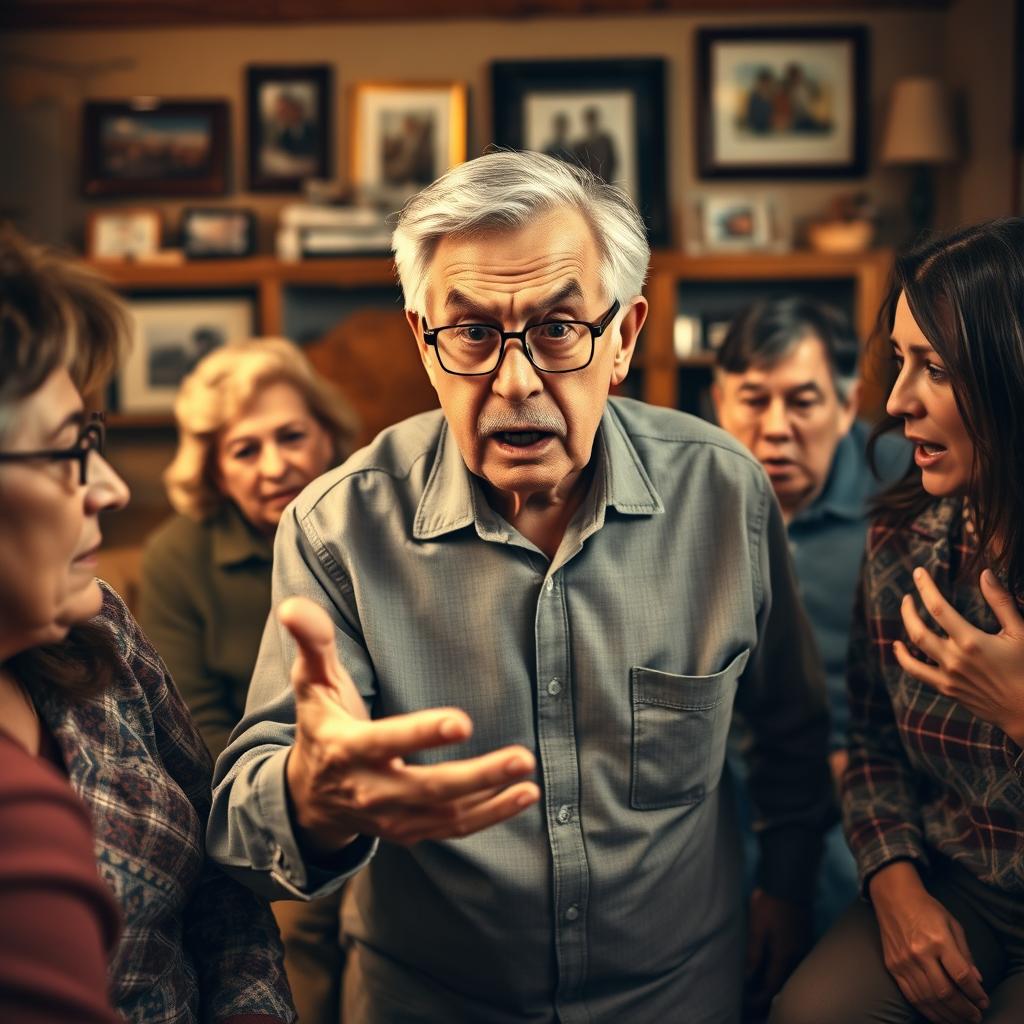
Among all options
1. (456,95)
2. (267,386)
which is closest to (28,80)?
(456,95)

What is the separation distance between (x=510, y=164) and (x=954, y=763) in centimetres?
97

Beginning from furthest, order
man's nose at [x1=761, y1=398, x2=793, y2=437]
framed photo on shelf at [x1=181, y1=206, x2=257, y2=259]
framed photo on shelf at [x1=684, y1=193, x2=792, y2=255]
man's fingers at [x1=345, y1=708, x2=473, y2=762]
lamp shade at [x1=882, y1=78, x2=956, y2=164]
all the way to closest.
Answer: framed photo on shelf at [x1=181, y1=206, x2=257, y2=259] → framed photo on shelf at [x1=684, y1=193, x2=792, y2=255] → lamp shade at [x1=882, y1=78, x2=956, y2=164] → man's nose at [x1=761, y1=398, x2=793, y2=437] → man's fingers at [x1=345, y1=708, x2=473, y2=762]

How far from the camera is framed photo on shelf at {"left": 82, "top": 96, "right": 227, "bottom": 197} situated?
4.64 meters

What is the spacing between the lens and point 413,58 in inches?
181

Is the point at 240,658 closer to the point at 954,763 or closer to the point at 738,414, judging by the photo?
the point at 738,414

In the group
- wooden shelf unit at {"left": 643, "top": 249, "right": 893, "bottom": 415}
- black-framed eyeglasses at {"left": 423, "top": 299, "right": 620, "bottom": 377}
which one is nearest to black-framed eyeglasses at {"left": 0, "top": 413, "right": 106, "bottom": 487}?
black-framed eyeglasses at {"left": 423, "top": 299, "right": 620, "bottom": 377}

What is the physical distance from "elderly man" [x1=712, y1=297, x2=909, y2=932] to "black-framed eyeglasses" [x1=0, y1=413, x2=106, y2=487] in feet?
4.95

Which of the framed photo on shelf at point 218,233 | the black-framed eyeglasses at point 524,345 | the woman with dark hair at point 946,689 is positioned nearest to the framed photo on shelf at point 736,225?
the framed photo on shelf at point 218,233

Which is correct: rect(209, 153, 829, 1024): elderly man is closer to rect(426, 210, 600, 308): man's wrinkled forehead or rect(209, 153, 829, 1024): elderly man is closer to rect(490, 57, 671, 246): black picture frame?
rect(426, 210, 600, 308): man's wrinkled forehead

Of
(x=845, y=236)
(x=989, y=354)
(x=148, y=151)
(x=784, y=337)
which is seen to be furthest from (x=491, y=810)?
(x=148, y=151)

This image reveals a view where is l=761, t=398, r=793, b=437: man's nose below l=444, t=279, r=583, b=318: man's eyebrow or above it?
below

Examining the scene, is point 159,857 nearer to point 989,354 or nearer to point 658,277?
point 989,354

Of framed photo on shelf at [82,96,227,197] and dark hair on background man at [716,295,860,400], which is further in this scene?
framed photo on shelf at [82,96,227,197]

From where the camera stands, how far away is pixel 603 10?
4.51 m
